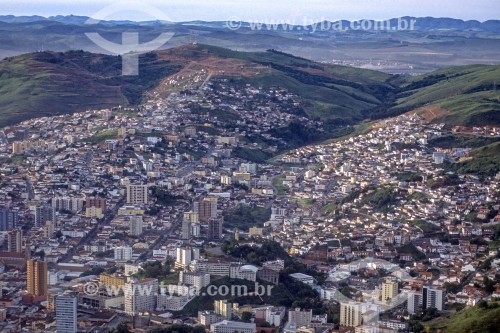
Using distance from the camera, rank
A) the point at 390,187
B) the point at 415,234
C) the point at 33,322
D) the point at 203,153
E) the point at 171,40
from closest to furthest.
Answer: the point at 33,322
the point at 415,234
the point at 390,187
the point at 203,153
the point at 171,40

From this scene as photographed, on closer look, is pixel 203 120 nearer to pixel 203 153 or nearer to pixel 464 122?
pixel 203 153

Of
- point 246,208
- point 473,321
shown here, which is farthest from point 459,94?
point 473,321

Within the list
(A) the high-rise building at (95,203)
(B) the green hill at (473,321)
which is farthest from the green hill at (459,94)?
(B) the green hill at (473,321)

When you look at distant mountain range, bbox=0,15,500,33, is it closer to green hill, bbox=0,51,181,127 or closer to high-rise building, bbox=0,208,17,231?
green hill, bbox=0,51,181,127

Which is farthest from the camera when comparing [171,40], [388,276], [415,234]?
[171,40]

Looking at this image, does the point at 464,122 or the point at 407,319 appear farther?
the point at 464,122

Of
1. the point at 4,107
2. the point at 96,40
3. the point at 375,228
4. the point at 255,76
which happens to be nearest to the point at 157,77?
the point at 255,76
